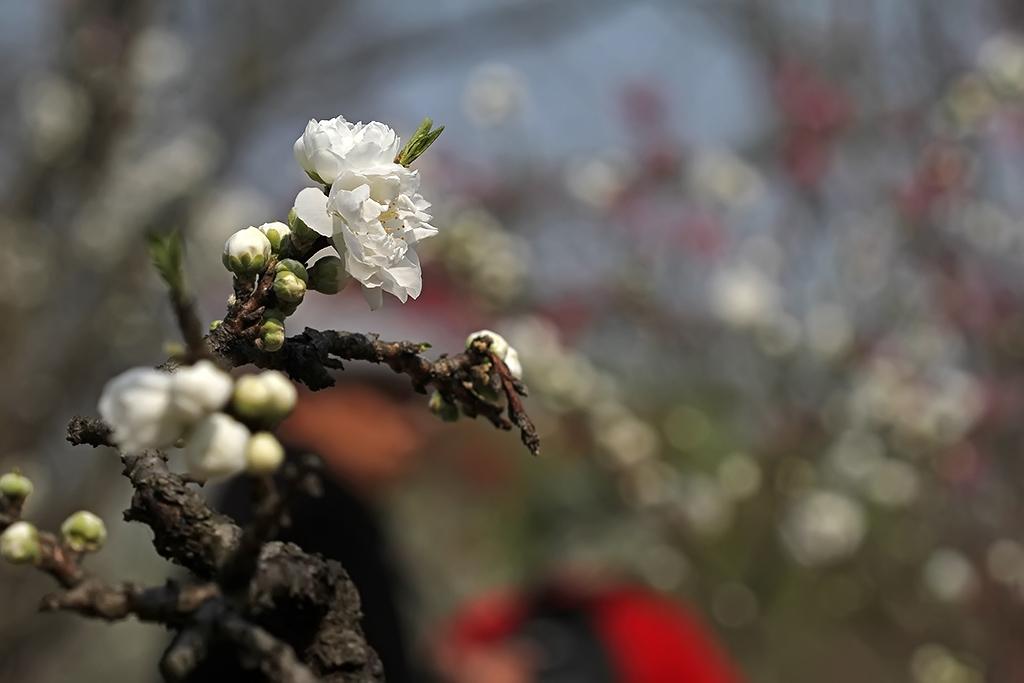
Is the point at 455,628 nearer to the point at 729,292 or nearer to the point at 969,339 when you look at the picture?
the point at 729,292

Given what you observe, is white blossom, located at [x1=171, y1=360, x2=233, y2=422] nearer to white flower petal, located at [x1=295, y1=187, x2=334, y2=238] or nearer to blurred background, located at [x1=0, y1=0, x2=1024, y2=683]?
white flower petal, located at [x1=295, y1=187, x2=334, y2=238]

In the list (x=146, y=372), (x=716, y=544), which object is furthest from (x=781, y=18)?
(x=146, y=372)

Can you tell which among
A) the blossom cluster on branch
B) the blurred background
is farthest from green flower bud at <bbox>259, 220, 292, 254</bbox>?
the blurred background

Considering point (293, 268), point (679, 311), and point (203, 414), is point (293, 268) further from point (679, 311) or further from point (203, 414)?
point (679, 311)

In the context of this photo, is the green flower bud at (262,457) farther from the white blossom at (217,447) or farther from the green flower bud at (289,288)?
the green flower bud at (289,288)

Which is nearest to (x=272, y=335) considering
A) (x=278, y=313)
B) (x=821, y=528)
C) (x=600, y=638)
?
(x=278, y=313)

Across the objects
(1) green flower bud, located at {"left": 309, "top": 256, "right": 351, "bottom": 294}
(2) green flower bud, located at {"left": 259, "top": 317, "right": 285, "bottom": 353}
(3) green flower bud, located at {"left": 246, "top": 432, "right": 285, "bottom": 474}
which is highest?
(1) green flower bud, located at {"left": 309, "top": 256, "right": 351, "bottom": 294}
